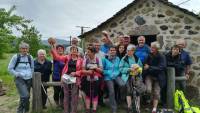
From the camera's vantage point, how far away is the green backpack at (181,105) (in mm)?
8792

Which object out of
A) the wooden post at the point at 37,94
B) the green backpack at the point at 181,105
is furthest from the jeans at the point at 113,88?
the wooden post at the point at 37,94

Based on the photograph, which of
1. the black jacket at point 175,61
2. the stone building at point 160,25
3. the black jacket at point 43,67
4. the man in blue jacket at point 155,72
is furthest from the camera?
the stone building at point 160,25

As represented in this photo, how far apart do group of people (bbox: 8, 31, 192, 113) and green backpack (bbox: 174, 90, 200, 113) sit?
400mm

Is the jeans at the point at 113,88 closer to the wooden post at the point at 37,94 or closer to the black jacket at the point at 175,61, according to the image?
the black jacket at the point at 175,61

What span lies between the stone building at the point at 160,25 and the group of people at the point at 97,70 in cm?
131

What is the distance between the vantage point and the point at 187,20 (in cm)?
1067

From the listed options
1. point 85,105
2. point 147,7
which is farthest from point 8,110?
point 147,7

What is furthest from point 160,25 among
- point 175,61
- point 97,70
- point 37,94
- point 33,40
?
point 33,40

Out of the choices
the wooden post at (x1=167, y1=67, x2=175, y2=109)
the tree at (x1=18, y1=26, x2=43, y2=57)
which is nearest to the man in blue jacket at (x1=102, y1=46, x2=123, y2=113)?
the wooden post at (x1=167, y1=67, x2=175, y2=109)

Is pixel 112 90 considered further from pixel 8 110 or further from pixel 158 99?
pixel 8 110

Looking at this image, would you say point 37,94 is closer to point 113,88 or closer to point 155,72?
point 113,88

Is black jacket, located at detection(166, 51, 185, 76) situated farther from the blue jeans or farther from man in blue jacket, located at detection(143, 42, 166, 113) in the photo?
the blue jeans

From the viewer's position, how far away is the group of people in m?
8.63

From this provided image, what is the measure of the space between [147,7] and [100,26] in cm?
148
